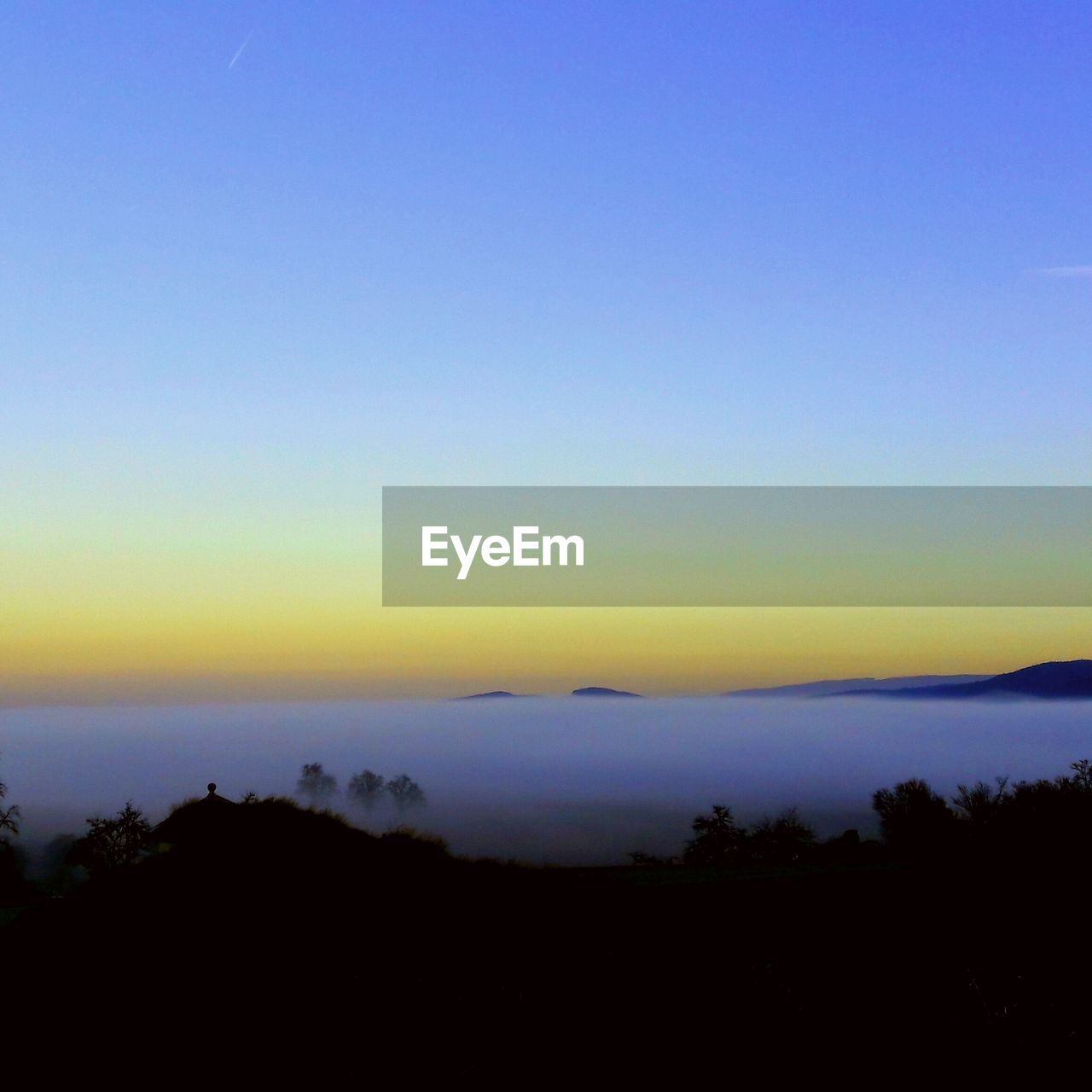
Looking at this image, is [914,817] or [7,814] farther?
[7,814]

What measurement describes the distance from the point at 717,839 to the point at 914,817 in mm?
27843

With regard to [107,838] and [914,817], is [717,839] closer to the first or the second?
[914,817]

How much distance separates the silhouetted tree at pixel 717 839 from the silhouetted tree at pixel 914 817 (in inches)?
696

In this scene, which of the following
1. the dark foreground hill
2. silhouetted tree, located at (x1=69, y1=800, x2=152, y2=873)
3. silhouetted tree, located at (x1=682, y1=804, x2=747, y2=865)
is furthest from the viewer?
silhouetted tree, located at (x1=69, y1=800, x2=152, y2=873)

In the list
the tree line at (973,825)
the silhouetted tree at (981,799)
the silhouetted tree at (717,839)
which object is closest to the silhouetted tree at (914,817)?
the tree line at (973,825)

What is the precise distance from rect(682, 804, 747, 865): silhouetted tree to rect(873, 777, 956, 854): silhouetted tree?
17.7 metres

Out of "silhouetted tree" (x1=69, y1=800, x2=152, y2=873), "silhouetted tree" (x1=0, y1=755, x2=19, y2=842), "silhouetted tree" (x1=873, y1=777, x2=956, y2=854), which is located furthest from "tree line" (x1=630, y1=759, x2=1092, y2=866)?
"silhouetted tree" (x1=69, y1=800, x2=152, y2=873)

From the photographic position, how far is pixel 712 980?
25078 mm

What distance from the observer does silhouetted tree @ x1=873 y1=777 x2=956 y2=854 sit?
3806 centimetres

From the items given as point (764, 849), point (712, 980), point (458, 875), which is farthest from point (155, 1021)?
point (764, 849)

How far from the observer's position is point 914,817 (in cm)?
5016

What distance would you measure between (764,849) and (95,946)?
53213 millimetres

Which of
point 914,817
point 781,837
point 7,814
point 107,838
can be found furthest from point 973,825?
point 107,838

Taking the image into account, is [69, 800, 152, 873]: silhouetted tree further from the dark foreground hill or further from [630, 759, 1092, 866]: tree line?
the dark foreground hill
